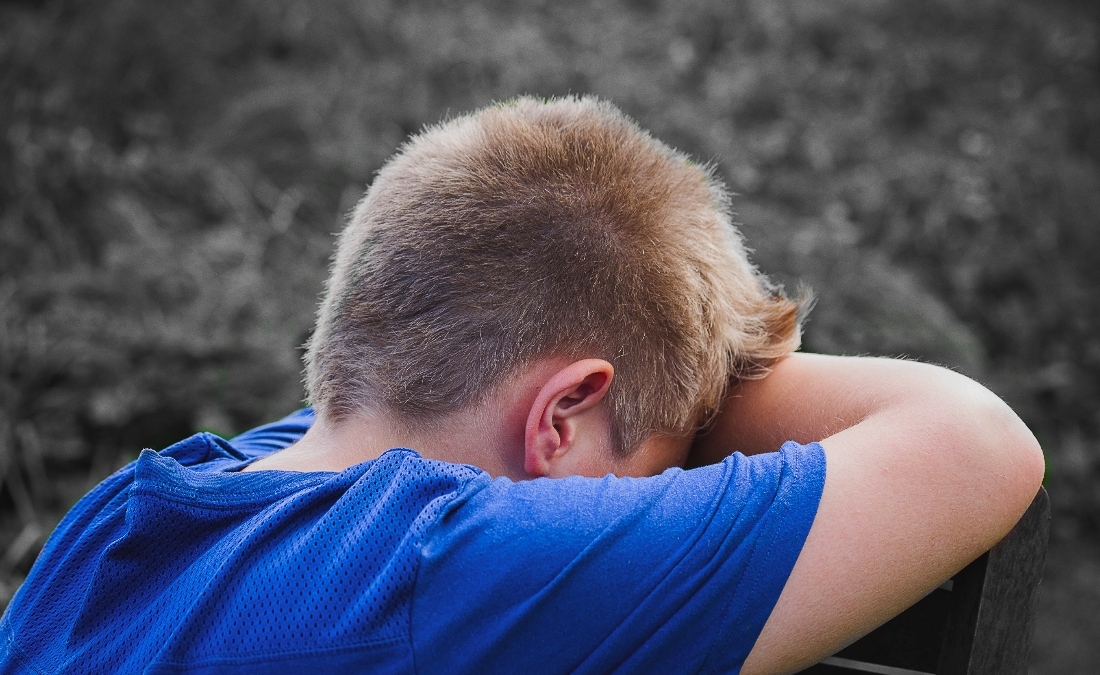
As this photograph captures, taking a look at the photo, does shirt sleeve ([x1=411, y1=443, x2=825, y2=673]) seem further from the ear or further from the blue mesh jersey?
the ear

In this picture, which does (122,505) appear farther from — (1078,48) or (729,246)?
(1078,48)

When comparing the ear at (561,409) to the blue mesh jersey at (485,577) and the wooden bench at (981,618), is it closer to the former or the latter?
the blue mesh jersey at (485,577)

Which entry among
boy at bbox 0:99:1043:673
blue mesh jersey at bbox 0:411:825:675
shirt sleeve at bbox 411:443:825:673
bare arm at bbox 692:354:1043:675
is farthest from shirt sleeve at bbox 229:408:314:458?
bare arm at bbox 692:354:1043:675

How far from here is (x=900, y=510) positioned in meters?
1.12

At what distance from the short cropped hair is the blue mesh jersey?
0.20 m

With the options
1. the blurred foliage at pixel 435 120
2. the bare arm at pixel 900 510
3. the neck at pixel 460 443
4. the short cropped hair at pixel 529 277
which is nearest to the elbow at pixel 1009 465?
the bare arm at pixel 900 510

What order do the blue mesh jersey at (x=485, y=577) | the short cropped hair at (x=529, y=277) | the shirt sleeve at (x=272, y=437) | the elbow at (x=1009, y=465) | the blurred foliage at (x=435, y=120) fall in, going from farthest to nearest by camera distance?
the blurred foliage at (x=435, y=120) → the shirt sleeve at (x=272, y=437) → the short cropped hair at (x=529, y=277) → the elbow at (x=1009, y=465) → the blue mesh jersey at (x=485, y=577)

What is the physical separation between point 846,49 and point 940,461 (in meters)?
4.99

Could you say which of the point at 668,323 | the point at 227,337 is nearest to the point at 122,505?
the point at 668,323

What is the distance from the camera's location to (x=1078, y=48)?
5.80m

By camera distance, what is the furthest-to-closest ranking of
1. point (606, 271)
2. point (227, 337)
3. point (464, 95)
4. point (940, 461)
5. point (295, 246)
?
point (464, 95) → point (295, 246) → point (227, 337) → point (606, 271) → point (940, 461)

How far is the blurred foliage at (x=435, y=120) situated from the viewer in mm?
3486

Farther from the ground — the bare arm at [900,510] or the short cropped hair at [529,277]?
the short cropped hair at [529,277]

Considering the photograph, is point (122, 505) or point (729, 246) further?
point (729, 246)
